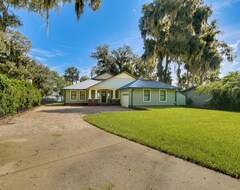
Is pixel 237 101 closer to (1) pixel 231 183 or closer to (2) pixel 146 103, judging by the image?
(2) pixel 146 103

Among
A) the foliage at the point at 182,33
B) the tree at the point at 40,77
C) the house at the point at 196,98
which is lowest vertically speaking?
the house at the point at 196,98

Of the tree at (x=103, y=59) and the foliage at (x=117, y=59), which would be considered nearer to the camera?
the foliage at (x=117, y=59)

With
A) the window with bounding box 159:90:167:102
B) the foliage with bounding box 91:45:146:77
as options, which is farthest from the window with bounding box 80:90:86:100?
the foliage with bounding box 91:45:146:77

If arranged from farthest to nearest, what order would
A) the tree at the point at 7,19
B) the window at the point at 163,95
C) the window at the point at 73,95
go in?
the window at the point at 73,95, the window at the point at 163,95, the tree at the point at 7,19

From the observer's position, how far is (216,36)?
22.3m

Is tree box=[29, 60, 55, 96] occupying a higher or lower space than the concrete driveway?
higher

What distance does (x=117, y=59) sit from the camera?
36375 mm

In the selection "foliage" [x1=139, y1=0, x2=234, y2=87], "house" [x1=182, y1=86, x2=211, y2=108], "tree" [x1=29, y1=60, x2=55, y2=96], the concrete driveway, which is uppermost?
"foliage" [x1=139, y1=0, x2=234, y2=87]

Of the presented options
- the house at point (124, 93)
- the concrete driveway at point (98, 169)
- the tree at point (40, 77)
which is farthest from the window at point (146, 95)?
the tree at point (40, 77)

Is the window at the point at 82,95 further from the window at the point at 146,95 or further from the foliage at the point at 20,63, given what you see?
the window at the point at 146,95

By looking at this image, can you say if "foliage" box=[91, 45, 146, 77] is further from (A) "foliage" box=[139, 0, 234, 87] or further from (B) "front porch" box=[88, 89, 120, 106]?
(B) "front porch" box=[88, 89, 120, 106]

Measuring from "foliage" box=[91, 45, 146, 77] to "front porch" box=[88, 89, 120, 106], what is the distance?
1434cm

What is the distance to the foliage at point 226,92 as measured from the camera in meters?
13.1

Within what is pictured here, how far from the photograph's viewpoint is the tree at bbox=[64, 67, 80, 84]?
60.8 m
